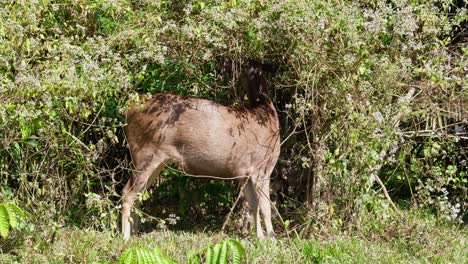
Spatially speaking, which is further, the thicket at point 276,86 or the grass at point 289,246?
the thicket at point 276,86

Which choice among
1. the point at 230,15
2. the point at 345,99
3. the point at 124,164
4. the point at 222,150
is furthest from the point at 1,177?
the point at 345,99

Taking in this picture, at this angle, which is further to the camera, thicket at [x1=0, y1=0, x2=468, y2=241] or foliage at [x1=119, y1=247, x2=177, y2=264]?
thicket at [x1=0, y1=0, x2=468, y2=241]

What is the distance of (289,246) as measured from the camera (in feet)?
23.4

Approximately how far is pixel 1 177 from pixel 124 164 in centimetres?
130

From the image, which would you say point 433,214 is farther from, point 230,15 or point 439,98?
point 230,15

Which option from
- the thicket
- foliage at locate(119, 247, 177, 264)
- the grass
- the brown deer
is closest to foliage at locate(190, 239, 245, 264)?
foliage at locate(119, 247, 177, 264)

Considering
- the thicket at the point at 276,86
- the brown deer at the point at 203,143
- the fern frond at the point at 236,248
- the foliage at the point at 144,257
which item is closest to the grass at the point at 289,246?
the thicket at the point at 276,86

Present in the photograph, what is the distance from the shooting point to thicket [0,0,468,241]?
6988 mm

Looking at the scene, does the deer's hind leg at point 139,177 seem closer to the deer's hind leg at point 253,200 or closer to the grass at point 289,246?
the grass at point 289,246

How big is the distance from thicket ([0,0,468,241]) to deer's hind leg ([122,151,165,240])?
0.19 m

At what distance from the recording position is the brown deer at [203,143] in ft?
24.3

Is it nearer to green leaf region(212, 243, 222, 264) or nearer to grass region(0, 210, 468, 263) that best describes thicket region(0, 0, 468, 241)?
grass region(0, 210, 468, 263)

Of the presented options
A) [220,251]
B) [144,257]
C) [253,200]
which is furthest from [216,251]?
[253,200]

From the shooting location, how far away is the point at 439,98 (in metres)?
8.04
